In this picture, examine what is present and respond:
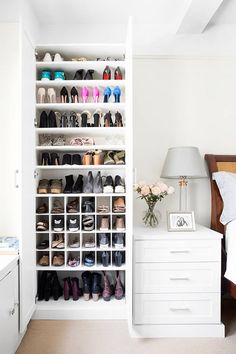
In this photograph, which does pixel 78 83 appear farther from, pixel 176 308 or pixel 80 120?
pixel 176 308

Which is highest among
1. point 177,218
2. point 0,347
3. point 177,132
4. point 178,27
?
point 178,27

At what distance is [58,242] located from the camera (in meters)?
2.67

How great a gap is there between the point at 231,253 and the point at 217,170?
84 centimetres

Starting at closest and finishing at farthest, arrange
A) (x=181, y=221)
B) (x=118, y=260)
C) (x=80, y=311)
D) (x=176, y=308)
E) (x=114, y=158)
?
(x=176, y=308)
(x=181, y=221)
(x=80, y=311)
(x=118, y=260)
(x=114, y=158)

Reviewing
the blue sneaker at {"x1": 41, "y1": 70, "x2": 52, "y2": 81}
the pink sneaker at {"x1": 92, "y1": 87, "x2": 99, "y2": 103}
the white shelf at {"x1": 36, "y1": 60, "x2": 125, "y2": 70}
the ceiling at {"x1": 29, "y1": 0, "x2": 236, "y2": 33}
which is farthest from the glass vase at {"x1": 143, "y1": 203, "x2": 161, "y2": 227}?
the ceiling at {"x1": 29, "y1": 0, "x2": 236, "y2": 33}

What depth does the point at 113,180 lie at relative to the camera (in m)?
2.86

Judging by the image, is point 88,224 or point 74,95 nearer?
point 88,224

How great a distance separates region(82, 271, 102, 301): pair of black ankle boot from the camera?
268cm

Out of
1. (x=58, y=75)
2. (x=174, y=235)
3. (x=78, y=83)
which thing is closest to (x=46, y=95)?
(x=58, y=75)

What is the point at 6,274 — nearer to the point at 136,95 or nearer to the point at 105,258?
the point at 105,258

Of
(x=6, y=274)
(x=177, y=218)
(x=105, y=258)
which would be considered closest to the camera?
(x=6, y=274)

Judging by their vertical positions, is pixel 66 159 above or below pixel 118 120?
below

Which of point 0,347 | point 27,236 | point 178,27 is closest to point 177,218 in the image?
point 27,236

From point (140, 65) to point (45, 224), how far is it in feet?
5.43
